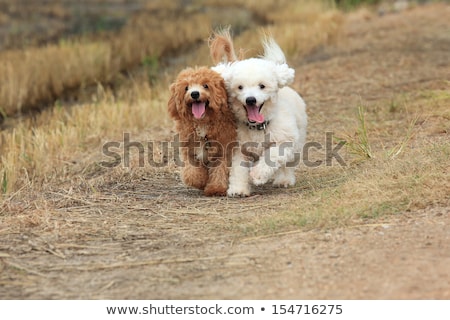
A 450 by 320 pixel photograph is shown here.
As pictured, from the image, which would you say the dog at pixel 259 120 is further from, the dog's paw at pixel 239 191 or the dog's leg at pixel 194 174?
the dog's leg at pixel 194 174

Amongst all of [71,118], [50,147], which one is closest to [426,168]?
[50,147]

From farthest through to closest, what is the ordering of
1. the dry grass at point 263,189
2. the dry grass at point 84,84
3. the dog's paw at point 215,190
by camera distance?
the dry grass at point 84,84 < the dog's paw at point 215,190 < the dry grass at point 263,189

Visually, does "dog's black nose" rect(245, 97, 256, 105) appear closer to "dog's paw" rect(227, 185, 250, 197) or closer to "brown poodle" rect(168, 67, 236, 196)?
"brown poodle" rect(168, 67, 236, 196)

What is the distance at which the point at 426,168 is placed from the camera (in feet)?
22.0

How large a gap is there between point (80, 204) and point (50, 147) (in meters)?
3.13

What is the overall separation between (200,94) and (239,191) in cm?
91

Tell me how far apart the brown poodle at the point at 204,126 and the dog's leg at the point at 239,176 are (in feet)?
0.25

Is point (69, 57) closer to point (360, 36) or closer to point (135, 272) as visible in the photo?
point (360, 36)

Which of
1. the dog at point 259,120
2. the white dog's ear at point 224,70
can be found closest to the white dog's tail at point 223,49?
Result: the dog at point 259,120

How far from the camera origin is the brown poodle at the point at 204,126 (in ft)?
22.7

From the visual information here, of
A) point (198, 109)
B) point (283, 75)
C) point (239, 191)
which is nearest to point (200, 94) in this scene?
point (198, 109)

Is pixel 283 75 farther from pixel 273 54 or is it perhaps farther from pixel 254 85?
pixel 273 54

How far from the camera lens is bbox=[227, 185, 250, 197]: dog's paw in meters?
7.24

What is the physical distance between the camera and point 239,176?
7.21m
